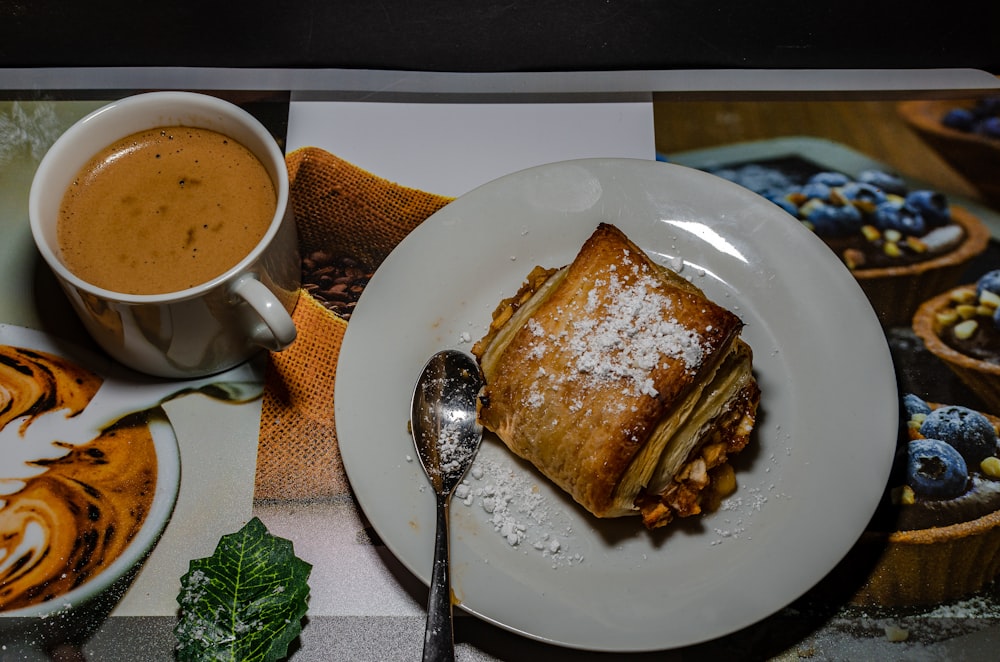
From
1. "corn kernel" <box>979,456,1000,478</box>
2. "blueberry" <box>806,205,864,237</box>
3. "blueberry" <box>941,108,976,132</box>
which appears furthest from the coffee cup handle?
"blueberry" <box>941,108,976,132</box>

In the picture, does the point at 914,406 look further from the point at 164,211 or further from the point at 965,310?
the point at 164,211

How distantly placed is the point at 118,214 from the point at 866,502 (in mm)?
1273

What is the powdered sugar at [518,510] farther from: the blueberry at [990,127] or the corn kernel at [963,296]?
the blueberry at [990,127]

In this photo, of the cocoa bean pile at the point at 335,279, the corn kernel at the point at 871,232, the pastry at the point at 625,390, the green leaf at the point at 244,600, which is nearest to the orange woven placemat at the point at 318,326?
the cocoa bean pile at the point at 335,279

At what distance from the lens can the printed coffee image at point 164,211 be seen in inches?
52.6

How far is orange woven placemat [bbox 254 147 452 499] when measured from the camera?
1.44 meters

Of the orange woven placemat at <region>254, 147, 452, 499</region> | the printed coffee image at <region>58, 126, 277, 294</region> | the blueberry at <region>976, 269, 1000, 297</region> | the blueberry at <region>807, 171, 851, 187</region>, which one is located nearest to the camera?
the printed coffee image at <region>58, 126, 277, 294</region>

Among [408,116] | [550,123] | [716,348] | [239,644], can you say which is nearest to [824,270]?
[716,348]

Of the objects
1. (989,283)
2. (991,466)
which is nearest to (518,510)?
(991,466)

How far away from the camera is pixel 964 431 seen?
1.51 meters

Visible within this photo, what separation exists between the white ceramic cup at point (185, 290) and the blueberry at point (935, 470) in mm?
1083

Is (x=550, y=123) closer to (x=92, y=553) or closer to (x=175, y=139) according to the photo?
(x=175, y=139)

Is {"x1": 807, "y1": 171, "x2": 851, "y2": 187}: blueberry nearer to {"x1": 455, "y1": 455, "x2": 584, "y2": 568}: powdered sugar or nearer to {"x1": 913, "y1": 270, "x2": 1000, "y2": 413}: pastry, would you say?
{"x1": 913, "y1": 270, "x2": 1000, "y2": 413}: pastry

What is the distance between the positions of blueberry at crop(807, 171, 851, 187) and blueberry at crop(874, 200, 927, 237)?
0.30ft
